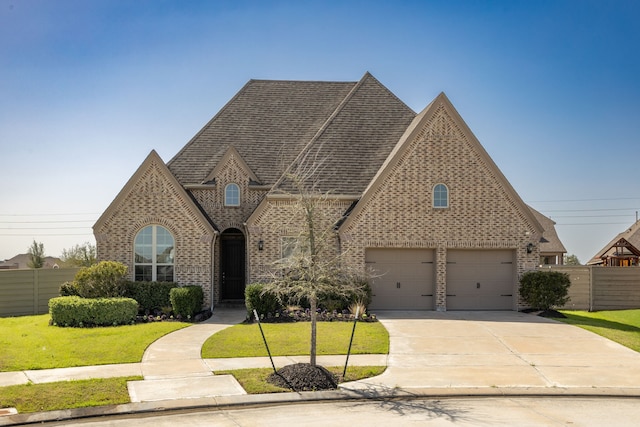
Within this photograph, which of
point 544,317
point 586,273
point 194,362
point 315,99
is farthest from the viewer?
point 315,99

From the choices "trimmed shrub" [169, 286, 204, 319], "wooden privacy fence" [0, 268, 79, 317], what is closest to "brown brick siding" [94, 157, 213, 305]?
"trimmed shrub" [169, 286, 204, 319]

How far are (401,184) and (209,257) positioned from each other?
749cm

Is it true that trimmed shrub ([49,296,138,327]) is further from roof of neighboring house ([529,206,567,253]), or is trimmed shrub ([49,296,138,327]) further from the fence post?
roof of neighboring house ([529,206,567,253])

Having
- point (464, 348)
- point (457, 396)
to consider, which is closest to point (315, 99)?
point (464, 348)

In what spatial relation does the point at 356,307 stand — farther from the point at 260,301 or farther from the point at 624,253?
the point at 624,253

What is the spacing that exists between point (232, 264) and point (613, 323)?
14.5 metres

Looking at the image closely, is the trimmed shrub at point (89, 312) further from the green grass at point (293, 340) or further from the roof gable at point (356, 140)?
the roof gable at point (356, 140)

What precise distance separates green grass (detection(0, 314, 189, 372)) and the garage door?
7.04 m

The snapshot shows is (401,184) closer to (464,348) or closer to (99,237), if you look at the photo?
(464,348)

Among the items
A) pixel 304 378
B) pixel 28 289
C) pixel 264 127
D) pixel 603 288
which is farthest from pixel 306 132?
pixel 304 378

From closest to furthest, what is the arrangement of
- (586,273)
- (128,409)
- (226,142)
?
(128,409)
(586,273)
(226,142)

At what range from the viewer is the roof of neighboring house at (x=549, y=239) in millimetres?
36938

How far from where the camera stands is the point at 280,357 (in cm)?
1344

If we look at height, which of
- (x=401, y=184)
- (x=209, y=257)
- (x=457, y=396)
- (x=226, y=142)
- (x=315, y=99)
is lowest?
(x=457, y=396)
